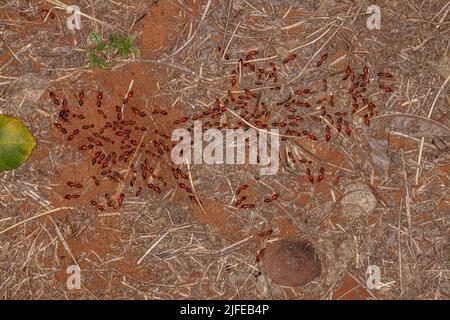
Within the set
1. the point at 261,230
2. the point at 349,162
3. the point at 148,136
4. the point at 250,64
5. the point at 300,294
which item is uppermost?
the point at 250,64

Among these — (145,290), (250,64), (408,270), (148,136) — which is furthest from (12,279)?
(408,270)

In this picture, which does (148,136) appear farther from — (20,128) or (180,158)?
(20,128)

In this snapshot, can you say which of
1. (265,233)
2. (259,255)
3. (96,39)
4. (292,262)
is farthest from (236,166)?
(96,39)
